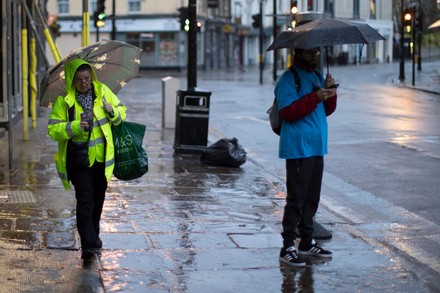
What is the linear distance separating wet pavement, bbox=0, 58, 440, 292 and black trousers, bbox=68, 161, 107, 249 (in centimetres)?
21

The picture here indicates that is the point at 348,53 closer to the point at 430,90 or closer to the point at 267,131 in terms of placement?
the point at 430,90

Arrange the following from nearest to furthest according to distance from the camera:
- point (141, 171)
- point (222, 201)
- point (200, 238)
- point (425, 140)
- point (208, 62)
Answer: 1. point (141, 171)
2. point (200, 238)
3. point (222, 201)
4. point (425, 140)
5. point (208, 62)

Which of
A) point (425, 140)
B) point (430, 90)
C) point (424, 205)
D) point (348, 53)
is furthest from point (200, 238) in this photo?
point (348, 53)

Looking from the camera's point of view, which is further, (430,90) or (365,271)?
(430,90)

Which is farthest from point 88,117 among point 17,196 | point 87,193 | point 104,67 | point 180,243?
point 17,196

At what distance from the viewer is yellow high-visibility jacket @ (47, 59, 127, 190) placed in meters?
7.10

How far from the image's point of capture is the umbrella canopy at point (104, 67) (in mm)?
7773

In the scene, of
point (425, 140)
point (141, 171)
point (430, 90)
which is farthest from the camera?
point (430, 90)

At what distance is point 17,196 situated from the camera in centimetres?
1008

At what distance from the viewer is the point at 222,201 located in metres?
10.2

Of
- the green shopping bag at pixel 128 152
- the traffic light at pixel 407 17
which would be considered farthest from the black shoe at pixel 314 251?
the traffic light at pixel 407 17

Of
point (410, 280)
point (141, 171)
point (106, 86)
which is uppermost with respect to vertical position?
point (106, 86)

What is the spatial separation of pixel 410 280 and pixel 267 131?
12.3 m

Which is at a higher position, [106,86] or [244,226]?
[106,86]
